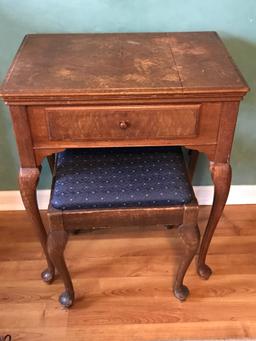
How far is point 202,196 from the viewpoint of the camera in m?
1.67

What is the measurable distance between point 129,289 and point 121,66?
81 cm

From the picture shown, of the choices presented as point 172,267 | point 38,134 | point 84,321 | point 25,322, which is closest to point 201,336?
point 172,267

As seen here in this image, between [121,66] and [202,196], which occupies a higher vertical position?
[121,66]

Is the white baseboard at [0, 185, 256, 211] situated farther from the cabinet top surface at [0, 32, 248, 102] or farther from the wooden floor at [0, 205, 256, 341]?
the cabinet top surface at [0, 32, 248, 102]

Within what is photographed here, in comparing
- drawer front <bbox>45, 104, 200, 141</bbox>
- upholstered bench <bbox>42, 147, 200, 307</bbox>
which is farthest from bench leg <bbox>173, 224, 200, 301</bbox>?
drawer front <bbox>45, 104, 200, 141</bbox>

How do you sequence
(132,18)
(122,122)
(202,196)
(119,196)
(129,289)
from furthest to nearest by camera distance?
(202,196) < (129,289) < (132,18) < (119,196) < (122,122)

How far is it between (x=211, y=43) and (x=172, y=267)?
828 mm

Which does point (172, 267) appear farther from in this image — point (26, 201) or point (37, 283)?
point (26, 201)

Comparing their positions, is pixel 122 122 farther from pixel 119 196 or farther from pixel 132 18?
pixel 132 18

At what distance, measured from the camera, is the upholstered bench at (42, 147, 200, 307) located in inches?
40.6

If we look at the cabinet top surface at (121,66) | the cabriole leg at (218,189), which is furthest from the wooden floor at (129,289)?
the cabinet top surface at (121,66)

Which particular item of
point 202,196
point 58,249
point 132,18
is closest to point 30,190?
point 58,249

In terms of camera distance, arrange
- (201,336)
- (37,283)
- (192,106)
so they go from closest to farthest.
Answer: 1. (192,106)
2. (201,336)
3. (37,283)

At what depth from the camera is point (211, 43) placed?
111 centimetres
